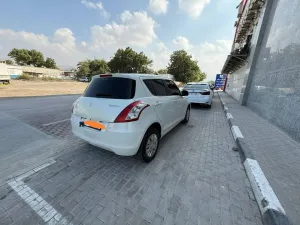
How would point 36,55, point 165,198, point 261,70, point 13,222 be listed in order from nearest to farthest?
point 13,222, point 165,198, point 261,70, point 36,55

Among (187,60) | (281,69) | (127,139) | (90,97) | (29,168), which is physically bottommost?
(29,168)

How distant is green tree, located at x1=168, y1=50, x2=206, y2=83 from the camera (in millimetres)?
36781

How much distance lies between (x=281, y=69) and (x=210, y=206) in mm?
5738

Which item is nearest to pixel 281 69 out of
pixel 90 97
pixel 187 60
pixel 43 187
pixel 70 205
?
pixel 90 97

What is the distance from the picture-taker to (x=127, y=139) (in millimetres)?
2252

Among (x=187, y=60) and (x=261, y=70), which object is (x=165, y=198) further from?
(x=187, y=60)

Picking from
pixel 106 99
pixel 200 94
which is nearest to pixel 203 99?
pixel 200 94

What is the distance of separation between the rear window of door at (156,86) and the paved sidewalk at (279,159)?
2.44m

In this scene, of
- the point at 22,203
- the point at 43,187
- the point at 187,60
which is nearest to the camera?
the point at 22,203

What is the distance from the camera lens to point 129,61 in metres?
43.9

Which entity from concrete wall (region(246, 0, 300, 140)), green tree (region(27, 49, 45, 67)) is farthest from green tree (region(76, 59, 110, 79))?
concrete wall (region(246, 0, 300, 140))

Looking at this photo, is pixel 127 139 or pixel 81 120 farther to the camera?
pixel 81 120

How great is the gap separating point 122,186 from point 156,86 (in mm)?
2077

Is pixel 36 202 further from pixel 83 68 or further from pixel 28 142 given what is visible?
pixel 83 68
